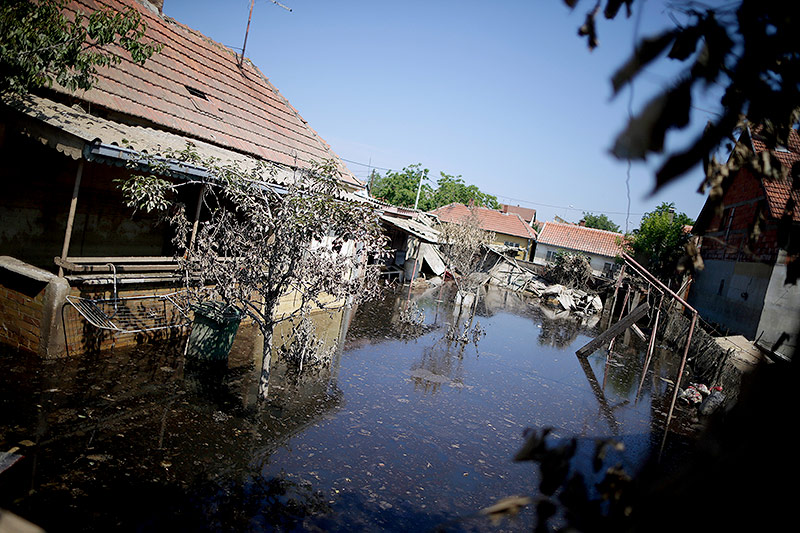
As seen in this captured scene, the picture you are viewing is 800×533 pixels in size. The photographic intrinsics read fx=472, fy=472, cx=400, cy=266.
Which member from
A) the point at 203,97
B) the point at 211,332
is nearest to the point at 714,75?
the point at 211,332

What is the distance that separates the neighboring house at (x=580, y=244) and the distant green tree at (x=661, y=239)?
1479 cm

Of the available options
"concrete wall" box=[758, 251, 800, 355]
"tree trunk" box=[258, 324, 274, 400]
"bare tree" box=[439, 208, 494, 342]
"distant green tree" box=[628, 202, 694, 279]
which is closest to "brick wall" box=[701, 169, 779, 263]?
"concrete wall" box=[758, 251, 800, 355]

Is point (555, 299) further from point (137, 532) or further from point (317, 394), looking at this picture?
point (137, 532)

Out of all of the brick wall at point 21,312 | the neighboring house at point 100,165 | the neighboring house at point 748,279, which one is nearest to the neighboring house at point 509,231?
the neighboring house at point 748,279

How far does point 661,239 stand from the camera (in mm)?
28828

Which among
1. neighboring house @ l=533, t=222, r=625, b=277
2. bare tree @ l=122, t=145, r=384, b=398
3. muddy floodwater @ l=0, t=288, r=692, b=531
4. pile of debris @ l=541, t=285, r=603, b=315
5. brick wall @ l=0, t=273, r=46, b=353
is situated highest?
neighboring house @ l=533, t=222, r=625, b=277

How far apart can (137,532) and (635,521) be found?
4.06m

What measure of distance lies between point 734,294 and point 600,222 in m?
105

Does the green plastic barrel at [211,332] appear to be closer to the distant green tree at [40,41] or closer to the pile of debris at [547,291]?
the distant green tree at [40,41]

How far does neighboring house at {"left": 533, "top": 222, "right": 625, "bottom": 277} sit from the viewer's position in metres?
46.6

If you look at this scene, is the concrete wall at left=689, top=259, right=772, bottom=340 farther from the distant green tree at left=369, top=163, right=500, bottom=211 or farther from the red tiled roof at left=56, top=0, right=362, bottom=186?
the distant green tree at left=369, top=163, right=500, bottom=211

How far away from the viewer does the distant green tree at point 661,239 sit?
27031 millimetres

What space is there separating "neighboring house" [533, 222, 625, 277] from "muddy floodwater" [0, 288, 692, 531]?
127 feet

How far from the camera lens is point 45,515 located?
3693 millimetres
